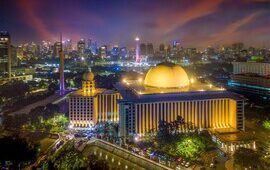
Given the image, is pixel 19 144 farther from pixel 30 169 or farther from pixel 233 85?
pixel 233 85

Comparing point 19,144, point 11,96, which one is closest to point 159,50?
point 11,96

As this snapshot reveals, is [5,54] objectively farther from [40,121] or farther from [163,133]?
[163,133]

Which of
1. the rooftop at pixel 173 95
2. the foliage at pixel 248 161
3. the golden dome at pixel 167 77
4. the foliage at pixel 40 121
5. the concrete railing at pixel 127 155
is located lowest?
the concrete railing at pixel 127 155

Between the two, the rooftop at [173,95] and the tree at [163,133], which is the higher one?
the rooftop at [173,95]

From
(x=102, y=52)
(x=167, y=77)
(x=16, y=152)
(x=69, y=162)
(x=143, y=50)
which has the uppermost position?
(x=143, y=50)

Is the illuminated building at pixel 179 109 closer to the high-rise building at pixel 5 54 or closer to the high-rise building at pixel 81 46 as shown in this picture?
the high-rise building at pixel 5 54

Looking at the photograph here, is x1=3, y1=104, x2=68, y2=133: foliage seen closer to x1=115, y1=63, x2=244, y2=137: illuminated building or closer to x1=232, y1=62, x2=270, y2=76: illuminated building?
x1=115, y1=63, x2=244, y2=137: illuminated building

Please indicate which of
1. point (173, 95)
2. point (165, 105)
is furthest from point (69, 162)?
point (173, 95)

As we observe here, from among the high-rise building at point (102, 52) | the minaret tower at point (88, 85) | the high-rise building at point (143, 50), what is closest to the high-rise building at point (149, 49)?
the high-rise building at point (143, 50)
